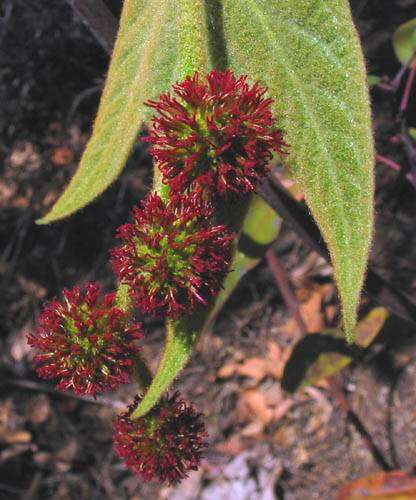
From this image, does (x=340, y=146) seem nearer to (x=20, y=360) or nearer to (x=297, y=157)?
(x=297, y=157)

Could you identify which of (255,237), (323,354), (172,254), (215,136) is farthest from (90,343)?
(323,354)

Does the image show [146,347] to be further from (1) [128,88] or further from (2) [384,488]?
(1) [128,88]

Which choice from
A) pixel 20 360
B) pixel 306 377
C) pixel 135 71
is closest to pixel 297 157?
pixel 135 71

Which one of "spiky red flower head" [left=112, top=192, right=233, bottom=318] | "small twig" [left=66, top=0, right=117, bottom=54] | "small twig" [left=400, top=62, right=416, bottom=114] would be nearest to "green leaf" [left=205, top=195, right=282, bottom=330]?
"small twig" [left=400, top=62, right=416, bottom=114]

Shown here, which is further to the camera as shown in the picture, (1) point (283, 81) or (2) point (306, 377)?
(2) point (306, 377)

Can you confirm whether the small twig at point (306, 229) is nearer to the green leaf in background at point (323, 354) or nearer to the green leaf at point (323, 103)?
the green leaf in background at point (323, 354)
